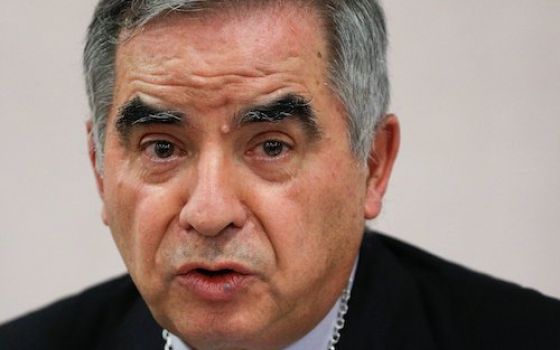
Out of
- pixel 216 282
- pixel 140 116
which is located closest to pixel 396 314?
pixel 216 282

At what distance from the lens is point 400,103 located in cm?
270

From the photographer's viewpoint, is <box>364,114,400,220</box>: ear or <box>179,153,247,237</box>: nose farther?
<box>364,114,400,220</box>: ear

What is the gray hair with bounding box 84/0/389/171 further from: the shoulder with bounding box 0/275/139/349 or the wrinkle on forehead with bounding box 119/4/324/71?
the shoulder with bounding box 0/275/139/349

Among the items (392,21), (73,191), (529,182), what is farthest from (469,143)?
(73,191)

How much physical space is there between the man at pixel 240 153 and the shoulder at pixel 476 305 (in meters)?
0.14

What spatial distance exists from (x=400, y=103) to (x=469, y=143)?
187 millimetres

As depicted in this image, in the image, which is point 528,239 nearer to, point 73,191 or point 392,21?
point 392,21

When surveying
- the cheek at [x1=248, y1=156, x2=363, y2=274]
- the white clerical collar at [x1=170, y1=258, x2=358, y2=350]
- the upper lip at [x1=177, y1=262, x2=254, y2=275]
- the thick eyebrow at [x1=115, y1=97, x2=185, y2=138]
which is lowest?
the white clerical collar at [x1=170, y1=258, x2=358, y2=350]

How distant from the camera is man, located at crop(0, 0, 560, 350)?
65.0 inches

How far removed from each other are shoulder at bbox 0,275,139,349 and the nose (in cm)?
56

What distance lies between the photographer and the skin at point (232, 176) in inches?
64.9

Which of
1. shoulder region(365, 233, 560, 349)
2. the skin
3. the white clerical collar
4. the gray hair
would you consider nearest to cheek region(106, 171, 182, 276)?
the skin

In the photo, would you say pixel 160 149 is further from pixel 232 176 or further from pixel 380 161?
pixel 380 161

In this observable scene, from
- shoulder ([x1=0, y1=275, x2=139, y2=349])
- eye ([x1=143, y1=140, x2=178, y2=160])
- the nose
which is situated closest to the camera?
the nose
